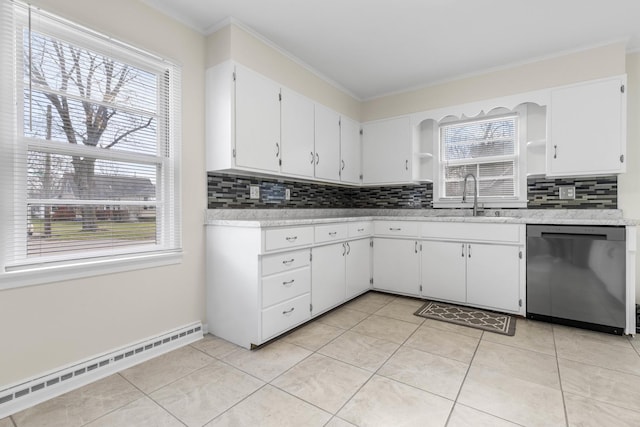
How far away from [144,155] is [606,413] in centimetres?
308

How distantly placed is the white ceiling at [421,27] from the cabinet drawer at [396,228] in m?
1.67

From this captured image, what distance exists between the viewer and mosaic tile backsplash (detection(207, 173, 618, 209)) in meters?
2.75

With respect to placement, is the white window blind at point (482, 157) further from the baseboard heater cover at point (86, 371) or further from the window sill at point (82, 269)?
the baseboard heater cover at point (86, 371)

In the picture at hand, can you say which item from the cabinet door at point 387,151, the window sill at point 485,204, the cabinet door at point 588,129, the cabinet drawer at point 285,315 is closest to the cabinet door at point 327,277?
the cabinet drawer at point 285,315

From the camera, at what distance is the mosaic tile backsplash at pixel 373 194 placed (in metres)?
2.75

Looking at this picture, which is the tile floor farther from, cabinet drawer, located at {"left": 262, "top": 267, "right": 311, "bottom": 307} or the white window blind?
the white window blind

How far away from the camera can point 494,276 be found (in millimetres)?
2951

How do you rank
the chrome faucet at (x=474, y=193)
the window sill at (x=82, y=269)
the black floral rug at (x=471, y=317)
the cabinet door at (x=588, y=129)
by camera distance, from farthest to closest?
the chrome faucet at (x=474, y=193)
the cabinet door at (x=588, y=129)
the black floral rug at (x=471, y=317)
the window sill at (x=82, y=269)

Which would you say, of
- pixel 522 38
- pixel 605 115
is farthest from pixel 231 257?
pixel 605 115

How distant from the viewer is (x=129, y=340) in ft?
6.79

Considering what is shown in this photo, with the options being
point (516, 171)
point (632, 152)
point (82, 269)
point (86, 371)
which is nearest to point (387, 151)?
point (516, 171)

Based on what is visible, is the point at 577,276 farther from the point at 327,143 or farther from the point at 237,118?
the point at 237,118

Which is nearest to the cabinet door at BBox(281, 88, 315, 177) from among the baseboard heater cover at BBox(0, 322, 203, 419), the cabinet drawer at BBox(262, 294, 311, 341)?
the cabinet drawer at BBox(262, 294, 311, 341)

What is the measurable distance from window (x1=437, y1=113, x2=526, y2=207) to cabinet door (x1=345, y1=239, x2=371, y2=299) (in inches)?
44.5
